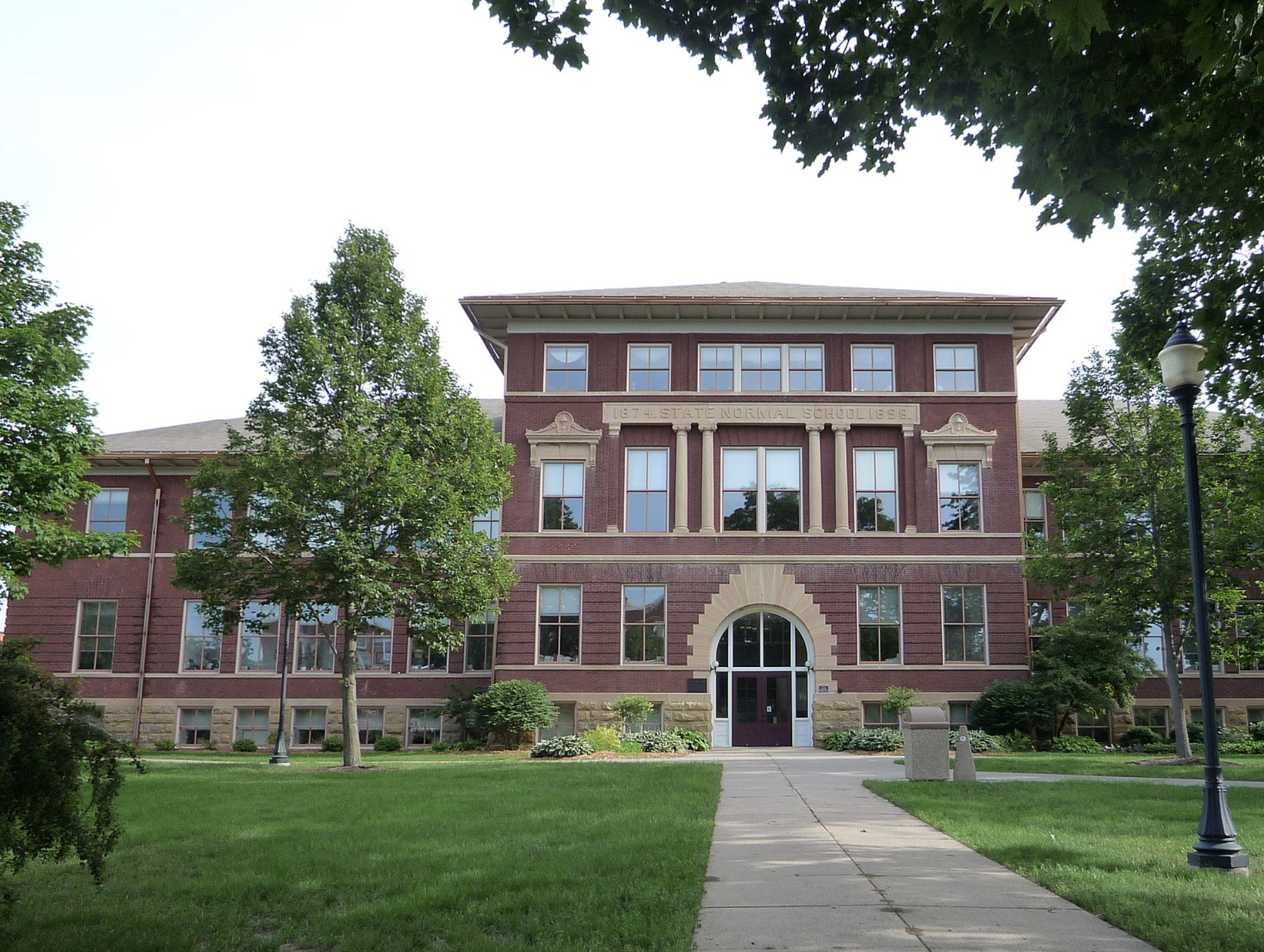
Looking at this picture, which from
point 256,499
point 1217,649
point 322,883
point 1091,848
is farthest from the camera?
point 1217,649

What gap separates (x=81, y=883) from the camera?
357 inches

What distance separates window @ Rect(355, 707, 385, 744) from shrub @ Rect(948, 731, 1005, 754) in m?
18.3

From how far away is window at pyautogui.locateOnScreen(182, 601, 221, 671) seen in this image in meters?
36.4

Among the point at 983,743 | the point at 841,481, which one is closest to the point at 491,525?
the point at 841,481

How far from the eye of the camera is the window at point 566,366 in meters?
35.1

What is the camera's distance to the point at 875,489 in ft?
113

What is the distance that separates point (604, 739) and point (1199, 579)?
65.2 ft

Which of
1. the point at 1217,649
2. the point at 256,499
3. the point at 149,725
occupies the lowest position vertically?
the point at 149,725

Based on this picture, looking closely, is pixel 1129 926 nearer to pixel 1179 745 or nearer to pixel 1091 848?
pixel 1091 848

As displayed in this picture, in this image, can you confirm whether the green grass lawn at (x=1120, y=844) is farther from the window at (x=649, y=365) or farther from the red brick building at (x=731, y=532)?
the window at (x=649, y=365)

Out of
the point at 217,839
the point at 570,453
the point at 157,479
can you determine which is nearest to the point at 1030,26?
the point at 217,839

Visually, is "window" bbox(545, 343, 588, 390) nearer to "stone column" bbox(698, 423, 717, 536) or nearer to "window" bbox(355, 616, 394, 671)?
"stone column" bbox(698, 423, 717, 536)

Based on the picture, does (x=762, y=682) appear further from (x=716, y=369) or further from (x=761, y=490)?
(x=716, y=369)

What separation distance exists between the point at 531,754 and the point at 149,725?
16054mm
